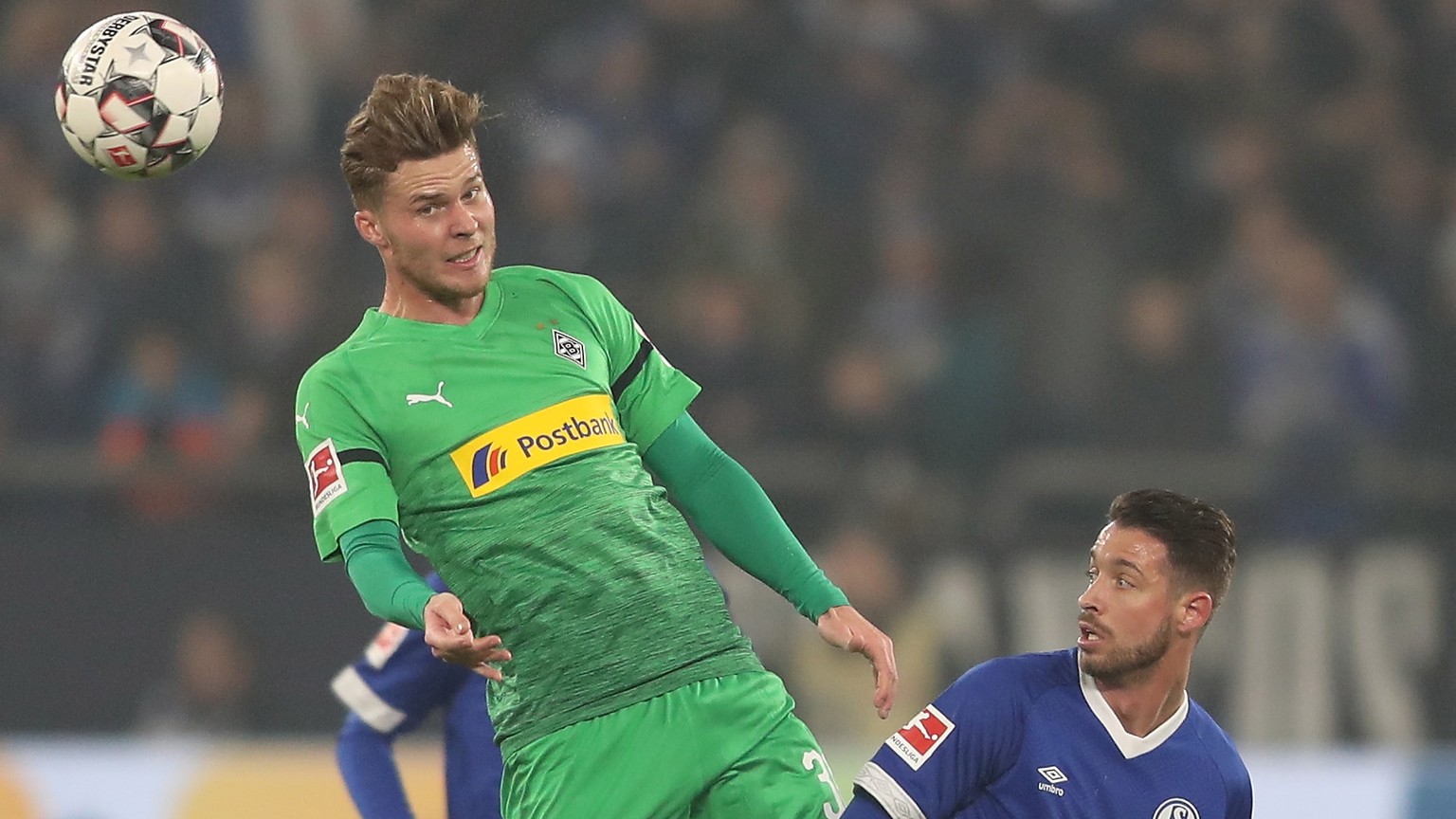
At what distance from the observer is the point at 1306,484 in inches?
356

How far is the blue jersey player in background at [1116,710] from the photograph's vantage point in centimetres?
364

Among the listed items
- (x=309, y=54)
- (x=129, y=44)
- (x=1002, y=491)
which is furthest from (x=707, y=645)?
(x=309, y=54)

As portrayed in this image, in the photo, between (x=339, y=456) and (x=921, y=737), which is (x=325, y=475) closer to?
(x=339, y=456)

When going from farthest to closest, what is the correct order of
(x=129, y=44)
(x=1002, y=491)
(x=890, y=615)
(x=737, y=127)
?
(x=737, y=127)
(x=1002, y=491)
(x=890, y=615)
(x=129, y=44)

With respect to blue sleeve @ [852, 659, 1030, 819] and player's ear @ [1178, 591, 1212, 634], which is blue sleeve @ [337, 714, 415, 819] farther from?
player's ear @ [1178, 591, 1212, 634]

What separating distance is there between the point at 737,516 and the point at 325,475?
753 mm

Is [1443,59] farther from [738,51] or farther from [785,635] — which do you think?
[785,635]

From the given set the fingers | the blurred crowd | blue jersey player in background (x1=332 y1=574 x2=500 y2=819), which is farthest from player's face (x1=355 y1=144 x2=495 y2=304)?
the blurred crowd

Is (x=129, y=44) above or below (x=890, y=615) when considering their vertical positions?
above

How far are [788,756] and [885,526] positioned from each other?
5.46m

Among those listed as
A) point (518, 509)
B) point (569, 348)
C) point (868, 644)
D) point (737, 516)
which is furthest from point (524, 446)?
point (868, 644)

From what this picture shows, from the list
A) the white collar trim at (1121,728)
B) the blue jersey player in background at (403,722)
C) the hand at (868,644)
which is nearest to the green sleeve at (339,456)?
the hand at (868,644)

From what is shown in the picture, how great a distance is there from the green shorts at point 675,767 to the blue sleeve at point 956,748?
0.11m

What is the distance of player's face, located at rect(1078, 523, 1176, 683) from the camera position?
143 inches
